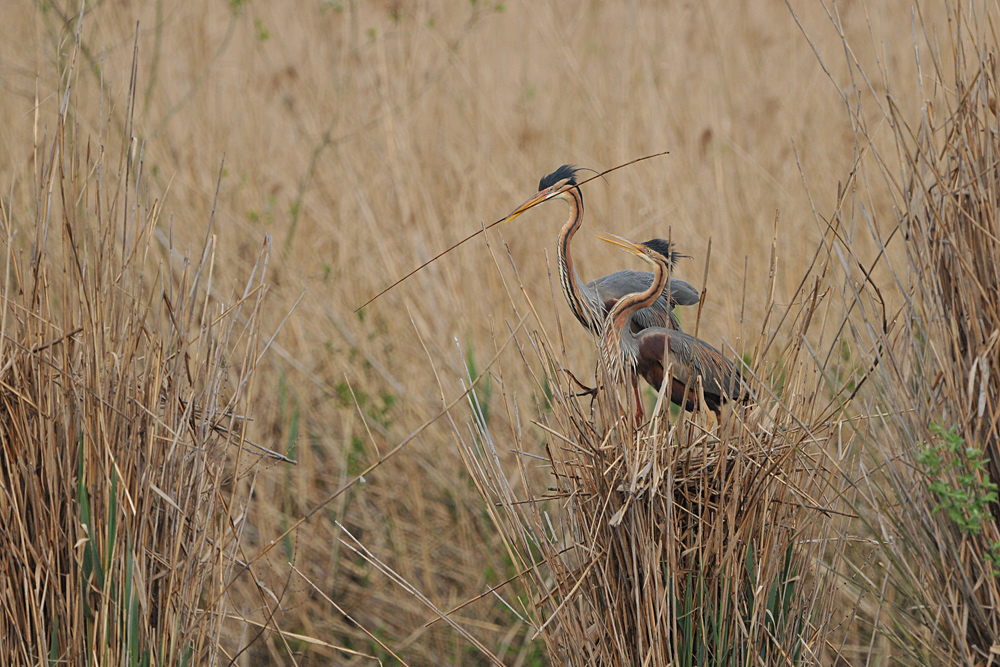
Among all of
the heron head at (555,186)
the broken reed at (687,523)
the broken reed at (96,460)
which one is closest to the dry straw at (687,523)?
the broken reed at (687,523)

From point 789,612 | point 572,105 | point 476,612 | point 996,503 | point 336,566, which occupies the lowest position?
point 476,612

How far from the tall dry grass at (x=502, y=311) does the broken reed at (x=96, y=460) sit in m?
0.01

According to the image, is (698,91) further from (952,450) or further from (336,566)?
(952,450)

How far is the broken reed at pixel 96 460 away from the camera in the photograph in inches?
46.9

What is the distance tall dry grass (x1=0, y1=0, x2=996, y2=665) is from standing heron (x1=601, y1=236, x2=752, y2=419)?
6 centimetres

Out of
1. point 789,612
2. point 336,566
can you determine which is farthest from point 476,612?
point 789,612

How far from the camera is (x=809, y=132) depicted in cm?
366

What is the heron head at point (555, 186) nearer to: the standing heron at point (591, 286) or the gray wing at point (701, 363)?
the standing heron at point (591, 286)

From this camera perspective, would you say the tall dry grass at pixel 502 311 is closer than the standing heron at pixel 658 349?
Yes

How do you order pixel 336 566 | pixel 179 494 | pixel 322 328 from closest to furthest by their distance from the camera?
pixel 179 494 → pixel 336 566 → pixel 322 328

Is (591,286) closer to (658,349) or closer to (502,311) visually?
(658,349)

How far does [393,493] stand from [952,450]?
207 cm

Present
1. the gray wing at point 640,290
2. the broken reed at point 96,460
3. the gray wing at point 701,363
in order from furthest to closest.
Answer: the gray wing at point 640,290, the gray wing at point 701,363, the broken reed at point 96,460

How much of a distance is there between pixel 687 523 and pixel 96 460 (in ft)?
2.58
